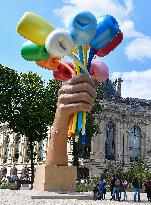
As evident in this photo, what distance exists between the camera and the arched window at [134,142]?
61.5 metres

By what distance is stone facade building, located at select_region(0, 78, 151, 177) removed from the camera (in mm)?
57931

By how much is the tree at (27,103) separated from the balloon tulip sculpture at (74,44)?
20726 millimetres

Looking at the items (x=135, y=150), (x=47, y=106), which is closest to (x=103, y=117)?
(x=135, y=150)

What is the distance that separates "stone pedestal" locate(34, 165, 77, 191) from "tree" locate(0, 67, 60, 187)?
21217mm

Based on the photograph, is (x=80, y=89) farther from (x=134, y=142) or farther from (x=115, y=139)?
(x=134, y=142)

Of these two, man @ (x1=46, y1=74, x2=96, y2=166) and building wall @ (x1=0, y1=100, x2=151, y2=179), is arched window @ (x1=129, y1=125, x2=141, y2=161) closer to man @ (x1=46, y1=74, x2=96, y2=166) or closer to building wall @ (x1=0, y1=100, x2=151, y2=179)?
building wall @ (x1=0, y1=100, x2=151, y2=179)

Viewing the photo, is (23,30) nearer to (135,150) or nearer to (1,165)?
(135,150)

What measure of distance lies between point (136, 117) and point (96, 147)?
8685 millimetres

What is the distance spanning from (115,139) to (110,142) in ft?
2.88

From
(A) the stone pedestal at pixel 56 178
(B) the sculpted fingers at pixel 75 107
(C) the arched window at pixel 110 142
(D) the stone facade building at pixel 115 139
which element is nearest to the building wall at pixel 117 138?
(D) the stone facade building at pixel 115 139

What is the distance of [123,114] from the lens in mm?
61188

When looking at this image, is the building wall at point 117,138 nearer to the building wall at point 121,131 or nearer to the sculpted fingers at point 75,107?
→ the building wall at point 121,131

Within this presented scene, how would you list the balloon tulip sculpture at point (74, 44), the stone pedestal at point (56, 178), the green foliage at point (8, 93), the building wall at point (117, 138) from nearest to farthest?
the balloon tulip sculpture at point (74, 44) < the stone pedestal at point (56, 178) < the green foliage at point (8, 93) < the building wall at point (117, 138)

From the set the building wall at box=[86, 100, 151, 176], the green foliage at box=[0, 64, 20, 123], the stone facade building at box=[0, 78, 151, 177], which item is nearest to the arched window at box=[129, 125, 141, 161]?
the stone facade building at box=[0, 78, 151, 177]
